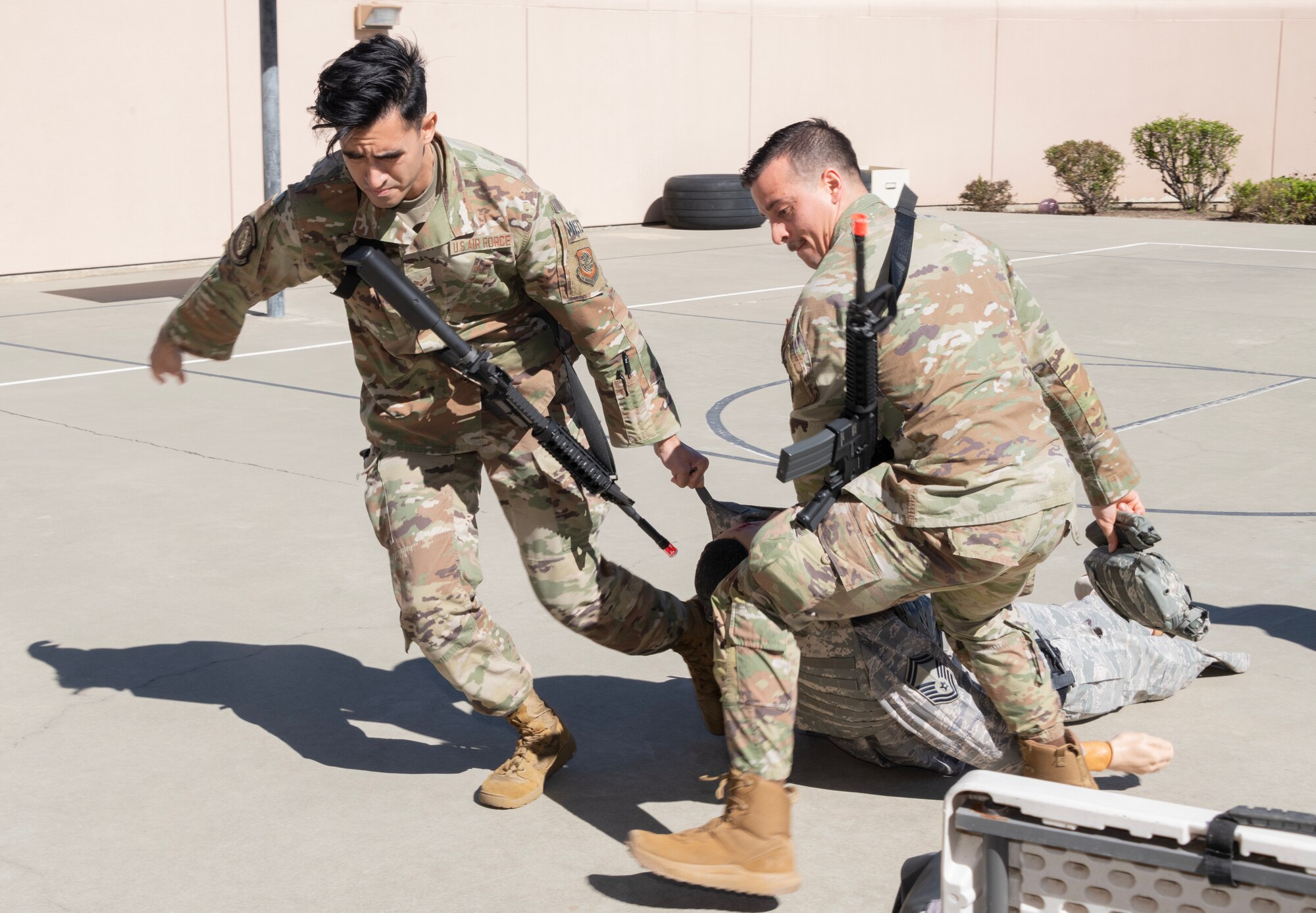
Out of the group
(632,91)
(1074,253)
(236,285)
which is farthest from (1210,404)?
(632,91)

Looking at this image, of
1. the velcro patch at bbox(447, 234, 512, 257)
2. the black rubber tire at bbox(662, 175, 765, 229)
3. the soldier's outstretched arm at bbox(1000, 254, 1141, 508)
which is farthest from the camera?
the black rubber tire at bbox(662, 175, 765, 229)

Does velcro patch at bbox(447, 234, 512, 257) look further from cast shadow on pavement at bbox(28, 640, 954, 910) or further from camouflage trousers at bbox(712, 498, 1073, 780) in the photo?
cast shadow on pavement at bbox(28, 640, 954, 910)

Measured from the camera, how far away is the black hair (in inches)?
144

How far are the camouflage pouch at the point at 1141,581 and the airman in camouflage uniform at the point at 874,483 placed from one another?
405 millimetres

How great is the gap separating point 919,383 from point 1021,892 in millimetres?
1399

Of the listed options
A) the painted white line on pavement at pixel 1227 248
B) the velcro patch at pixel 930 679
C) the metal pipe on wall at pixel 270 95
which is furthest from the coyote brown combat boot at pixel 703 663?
the painted white line on pavement at pixel 1227 248

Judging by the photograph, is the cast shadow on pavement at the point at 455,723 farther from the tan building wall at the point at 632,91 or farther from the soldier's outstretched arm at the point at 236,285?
the tan building wall at the point at 632,91

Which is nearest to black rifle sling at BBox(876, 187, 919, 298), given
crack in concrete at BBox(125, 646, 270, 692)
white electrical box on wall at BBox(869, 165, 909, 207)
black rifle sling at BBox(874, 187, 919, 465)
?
black rifle sling at BBox(874, 187, 919, 465)

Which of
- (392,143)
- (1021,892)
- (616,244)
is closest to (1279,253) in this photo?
(616,244)

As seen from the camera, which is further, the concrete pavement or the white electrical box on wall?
the white electrical box on wall

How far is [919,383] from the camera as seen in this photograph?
2.95 metres

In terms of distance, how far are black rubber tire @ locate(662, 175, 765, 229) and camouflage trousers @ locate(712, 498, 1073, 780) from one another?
15.8 meters

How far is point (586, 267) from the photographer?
3486 mm

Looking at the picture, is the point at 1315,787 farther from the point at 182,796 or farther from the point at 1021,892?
the point at 182,796
